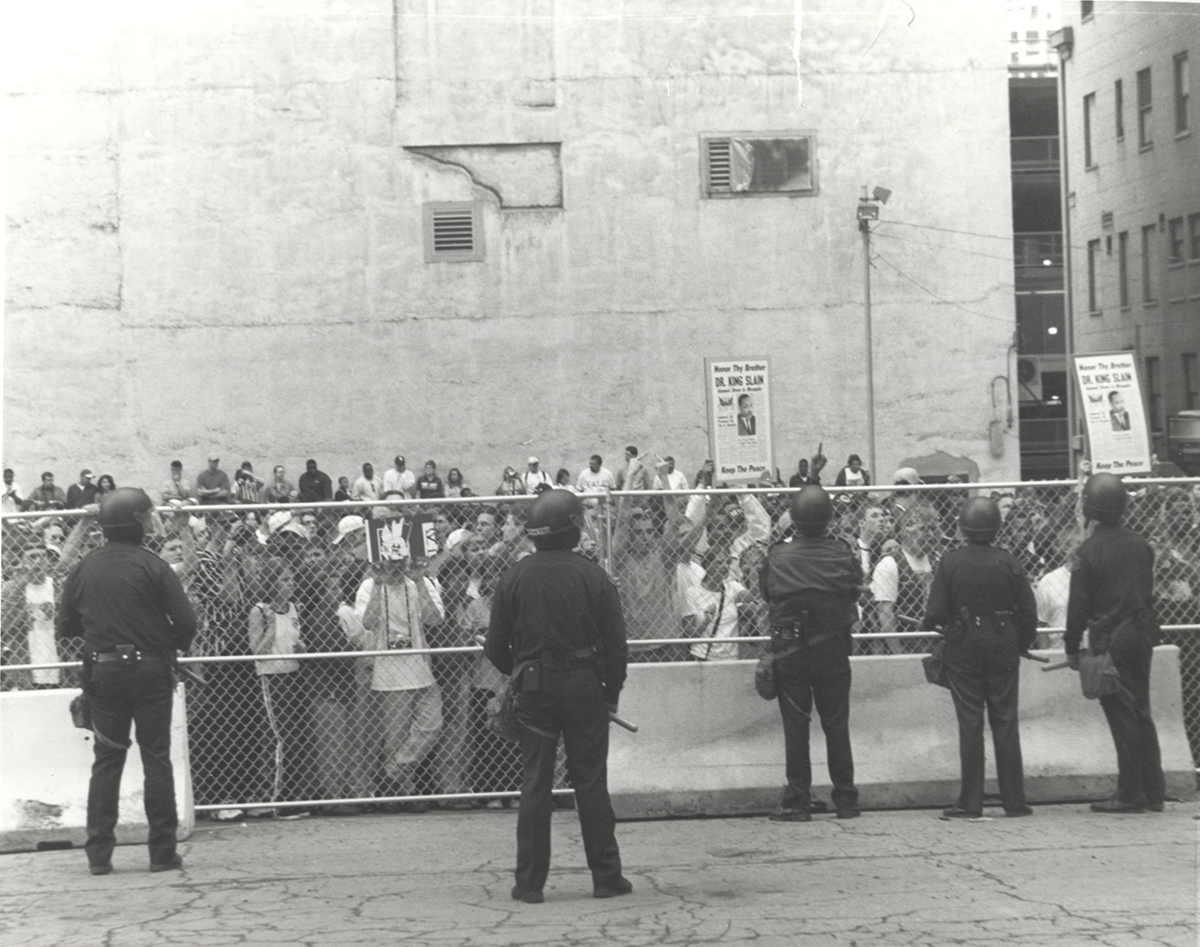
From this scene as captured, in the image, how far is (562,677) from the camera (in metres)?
7.47

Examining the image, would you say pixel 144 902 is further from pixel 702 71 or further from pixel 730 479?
pixel 702 71

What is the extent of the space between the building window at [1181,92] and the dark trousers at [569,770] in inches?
1443

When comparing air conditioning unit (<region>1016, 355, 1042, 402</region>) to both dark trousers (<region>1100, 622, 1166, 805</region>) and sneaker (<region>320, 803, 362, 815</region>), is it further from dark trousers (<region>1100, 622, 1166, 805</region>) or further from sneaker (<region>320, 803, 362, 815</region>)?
sneaker (<region>320, 803, 362, 815</region>)

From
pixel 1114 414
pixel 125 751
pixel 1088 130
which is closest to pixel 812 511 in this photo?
pixel 125 751

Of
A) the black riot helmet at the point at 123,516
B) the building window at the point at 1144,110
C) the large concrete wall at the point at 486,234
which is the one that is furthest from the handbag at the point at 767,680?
the building window at the point at 1144,110

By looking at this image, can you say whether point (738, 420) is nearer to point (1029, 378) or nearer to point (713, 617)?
point (713, 617)

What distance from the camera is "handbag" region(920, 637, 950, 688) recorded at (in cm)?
930

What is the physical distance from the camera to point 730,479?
13500 mm

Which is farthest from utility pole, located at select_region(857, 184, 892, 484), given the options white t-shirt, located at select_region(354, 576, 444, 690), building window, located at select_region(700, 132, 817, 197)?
white t-shirt, located at select_region(354, 576, 444, 690)

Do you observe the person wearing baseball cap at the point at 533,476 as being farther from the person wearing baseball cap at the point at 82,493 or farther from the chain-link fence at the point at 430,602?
the chain-link fence at the point at 430,602

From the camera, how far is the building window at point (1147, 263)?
43188 millimetres

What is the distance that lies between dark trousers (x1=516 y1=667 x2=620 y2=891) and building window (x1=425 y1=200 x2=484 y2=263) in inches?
867

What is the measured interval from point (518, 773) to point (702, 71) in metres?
21.0

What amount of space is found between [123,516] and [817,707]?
13.1ft
